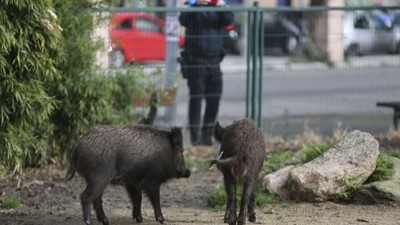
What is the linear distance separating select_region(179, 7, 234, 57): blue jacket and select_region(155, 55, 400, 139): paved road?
84cm

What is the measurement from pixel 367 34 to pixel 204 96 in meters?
2.74

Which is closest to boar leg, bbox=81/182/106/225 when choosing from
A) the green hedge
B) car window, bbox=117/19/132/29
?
the green hedge

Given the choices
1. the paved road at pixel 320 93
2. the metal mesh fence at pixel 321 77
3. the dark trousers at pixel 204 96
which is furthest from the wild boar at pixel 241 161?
the paved road at pixel 320 93

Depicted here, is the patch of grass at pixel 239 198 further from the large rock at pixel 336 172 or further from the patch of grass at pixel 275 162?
the patch of grass at pixel 275 162

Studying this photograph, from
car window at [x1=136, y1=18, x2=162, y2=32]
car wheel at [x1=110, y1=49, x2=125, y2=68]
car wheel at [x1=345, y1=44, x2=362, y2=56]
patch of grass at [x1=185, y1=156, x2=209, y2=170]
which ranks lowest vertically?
patch of grass at [x1=185, y1=156, x2=209, y2=170]

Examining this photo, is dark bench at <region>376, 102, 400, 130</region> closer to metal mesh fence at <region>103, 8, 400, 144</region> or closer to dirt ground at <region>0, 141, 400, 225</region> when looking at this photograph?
metal mesh fence at <region>103, 8, 400, 144</region>

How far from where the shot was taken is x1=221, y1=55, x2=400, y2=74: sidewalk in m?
14.9

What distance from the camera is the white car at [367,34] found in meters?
15.0

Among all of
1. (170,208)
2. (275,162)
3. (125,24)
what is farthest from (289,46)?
(170,208)

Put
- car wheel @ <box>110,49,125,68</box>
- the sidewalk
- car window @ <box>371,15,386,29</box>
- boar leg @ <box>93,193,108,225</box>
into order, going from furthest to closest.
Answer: car window @ <box>371,15,386,29</box>, the sidewalk, car wheel @ <box>110,49,125,68</box>, boar leg @ <box>93,193,108,225</box>

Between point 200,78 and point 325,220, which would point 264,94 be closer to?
point 200,78

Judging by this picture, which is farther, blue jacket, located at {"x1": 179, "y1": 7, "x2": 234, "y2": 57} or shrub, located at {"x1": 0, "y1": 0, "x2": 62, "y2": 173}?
blue jacket, located at {"x1": 179, "y1": 7, "x2": 234, "y2": 57}

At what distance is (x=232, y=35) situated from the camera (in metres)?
14.4

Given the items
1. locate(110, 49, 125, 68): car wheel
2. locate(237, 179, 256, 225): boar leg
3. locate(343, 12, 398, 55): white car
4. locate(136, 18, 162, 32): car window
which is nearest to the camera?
locate(237, 179, 256, 225): boar leg
